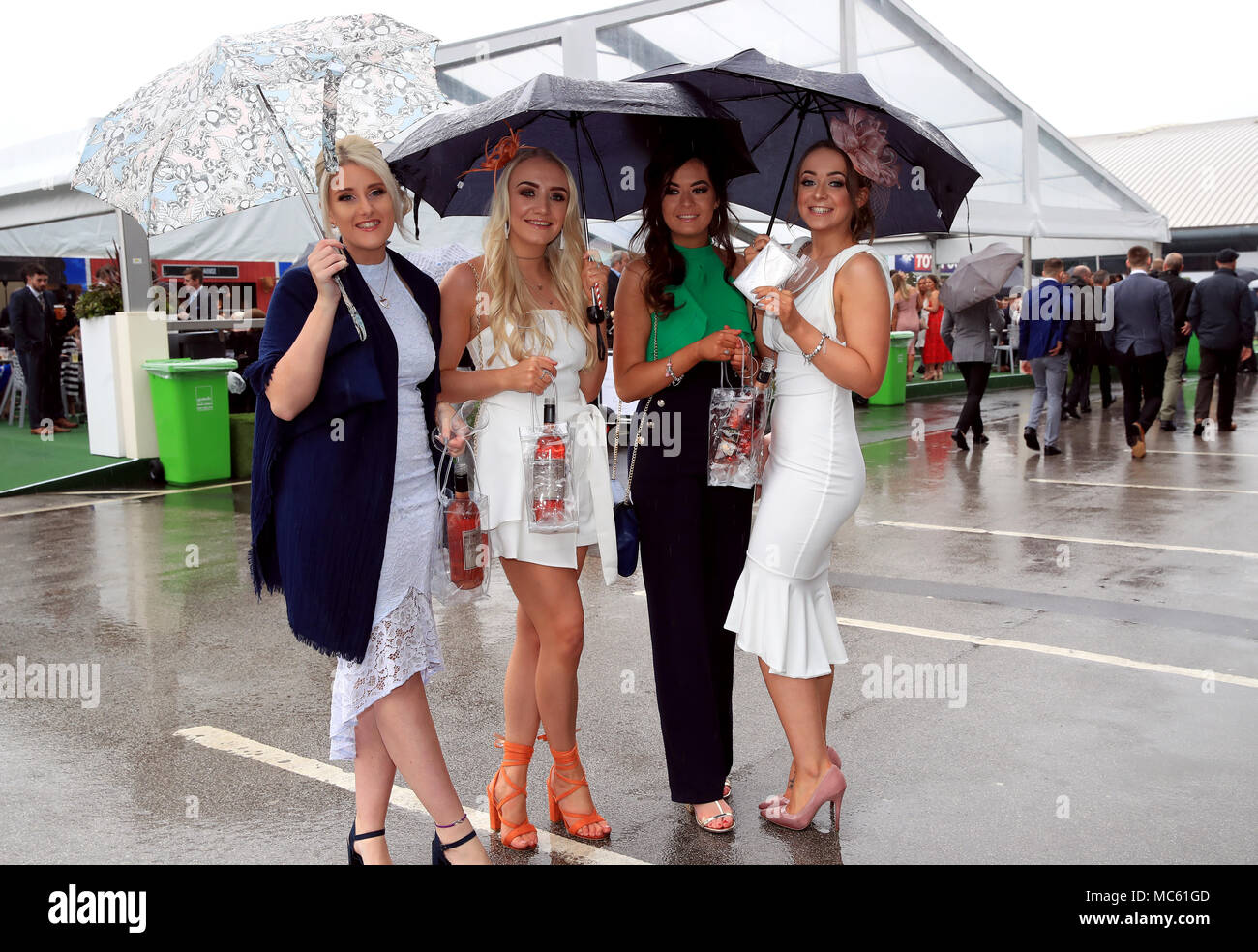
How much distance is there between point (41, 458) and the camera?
12211mm

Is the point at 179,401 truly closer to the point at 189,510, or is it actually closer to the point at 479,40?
the point at 189,510

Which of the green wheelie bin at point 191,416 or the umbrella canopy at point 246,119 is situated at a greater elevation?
the umbrella canopy at point 246,119

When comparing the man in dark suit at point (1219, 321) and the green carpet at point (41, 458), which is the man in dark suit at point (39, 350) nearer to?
the green carpet at point (41, 458)

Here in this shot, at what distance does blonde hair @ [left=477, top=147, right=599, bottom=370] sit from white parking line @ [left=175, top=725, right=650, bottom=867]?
144 cm

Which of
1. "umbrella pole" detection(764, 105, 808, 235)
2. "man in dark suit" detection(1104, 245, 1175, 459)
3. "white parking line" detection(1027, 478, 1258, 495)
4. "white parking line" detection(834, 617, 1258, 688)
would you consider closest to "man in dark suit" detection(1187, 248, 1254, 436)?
"man in dark suit" detection(1104, 245, 1175, 459)

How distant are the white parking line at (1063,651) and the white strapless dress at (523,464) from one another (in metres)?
1.54

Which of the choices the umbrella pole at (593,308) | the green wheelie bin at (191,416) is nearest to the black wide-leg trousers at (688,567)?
the umbrella pole at (593,308)

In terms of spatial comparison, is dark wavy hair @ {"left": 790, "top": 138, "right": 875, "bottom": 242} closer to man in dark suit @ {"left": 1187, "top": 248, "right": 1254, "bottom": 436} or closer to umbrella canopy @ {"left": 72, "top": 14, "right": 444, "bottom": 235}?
umbrella canopy @ {"left": 72, "top": 14, "right": 444, "bottom": 235}

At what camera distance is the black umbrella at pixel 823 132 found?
11.0 ft

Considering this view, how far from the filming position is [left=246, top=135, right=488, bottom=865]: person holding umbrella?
2785 millimetres

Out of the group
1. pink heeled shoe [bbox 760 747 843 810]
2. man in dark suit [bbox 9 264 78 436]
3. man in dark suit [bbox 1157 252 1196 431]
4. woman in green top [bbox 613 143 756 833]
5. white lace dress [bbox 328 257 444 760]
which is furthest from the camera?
man in dark suit [bbox 9 264 78 436]

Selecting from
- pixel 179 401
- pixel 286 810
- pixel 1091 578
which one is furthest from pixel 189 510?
pixel 1091 578

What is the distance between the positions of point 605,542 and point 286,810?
138cm

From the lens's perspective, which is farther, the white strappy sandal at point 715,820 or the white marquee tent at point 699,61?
the white marquee tent at point 699,61
